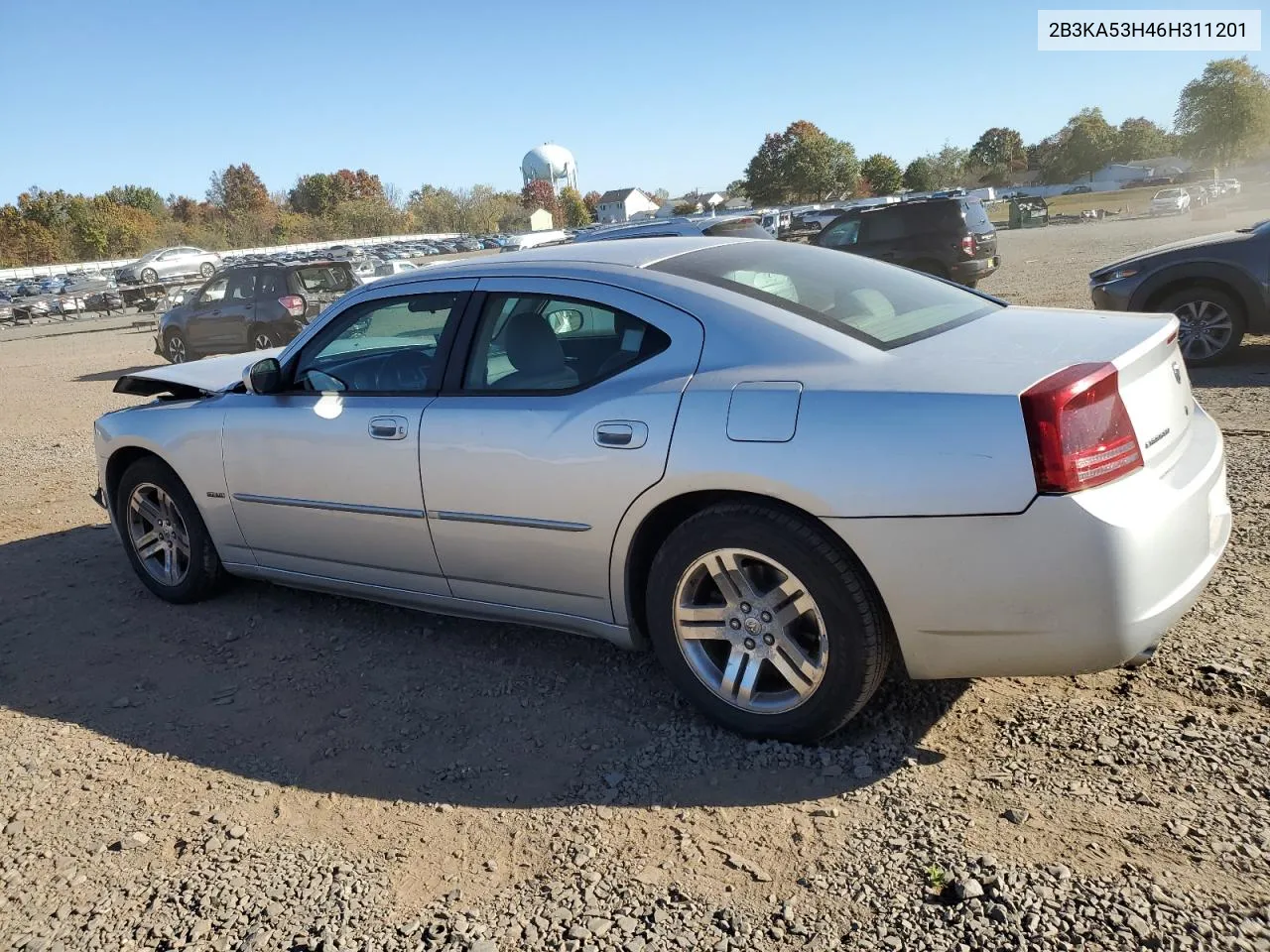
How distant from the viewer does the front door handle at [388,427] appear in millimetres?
3855

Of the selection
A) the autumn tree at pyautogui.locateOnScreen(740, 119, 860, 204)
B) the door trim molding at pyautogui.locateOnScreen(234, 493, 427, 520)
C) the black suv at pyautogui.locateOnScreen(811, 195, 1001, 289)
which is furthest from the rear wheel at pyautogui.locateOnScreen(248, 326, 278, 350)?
the autumn tree at pyautogui.locateOnScreen(740, 119, 860, 204)

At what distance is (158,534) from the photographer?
5.08 m

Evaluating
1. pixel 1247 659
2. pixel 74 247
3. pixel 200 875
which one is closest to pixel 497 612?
pixel 200 875

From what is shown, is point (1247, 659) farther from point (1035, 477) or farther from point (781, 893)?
point (781, 893)

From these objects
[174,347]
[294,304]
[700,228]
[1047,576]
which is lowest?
[1047,576]

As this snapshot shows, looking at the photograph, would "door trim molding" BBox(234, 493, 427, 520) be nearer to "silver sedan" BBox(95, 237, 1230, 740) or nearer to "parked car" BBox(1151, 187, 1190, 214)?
"silver sedan" BBox(95, 237, 1230, 740)

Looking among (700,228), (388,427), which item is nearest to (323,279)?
(700,228)

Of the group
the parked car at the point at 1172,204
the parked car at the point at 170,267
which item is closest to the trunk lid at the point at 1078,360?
the parked car at the point at 170,267

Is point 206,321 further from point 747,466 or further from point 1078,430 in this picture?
point 1078,430

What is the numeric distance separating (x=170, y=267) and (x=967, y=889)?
50049mm

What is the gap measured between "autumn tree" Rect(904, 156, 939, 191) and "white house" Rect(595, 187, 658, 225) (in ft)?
132

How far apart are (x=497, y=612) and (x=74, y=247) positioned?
9608cm

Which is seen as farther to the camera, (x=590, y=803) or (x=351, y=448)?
(x=351, y=448)

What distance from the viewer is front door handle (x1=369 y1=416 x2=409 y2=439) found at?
3.86 m
